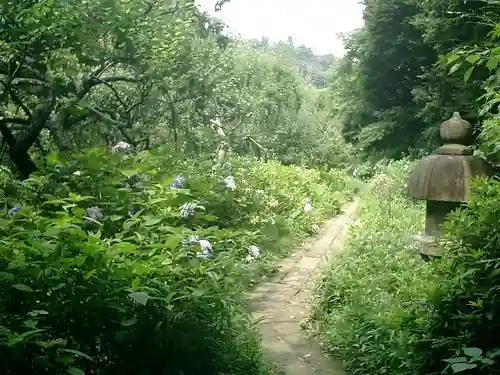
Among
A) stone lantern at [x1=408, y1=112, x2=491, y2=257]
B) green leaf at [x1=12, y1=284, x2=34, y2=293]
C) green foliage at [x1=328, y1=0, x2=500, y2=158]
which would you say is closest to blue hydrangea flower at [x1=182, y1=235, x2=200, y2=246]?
green leaf at [x1=12, y1=284, x2=34, y2=293]

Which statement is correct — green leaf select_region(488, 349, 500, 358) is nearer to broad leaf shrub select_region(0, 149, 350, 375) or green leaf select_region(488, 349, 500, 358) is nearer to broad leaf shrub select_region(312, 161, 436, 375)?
broad leaf shrub select_region(312, 161, 436, 375)

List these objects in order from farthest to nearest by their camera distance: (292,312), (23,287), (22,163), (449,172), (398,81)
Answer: (398,81)
(292,312)
(22,163)
(449,172)
(23,287)

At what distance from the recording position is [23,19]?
11.8 ft

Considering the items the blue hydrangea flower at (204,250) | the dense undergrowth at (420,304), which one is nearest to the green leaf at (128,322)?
the blue hydrangea flower at (204,250)

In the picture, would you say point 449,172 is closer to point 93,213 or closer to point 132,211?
point 132,211

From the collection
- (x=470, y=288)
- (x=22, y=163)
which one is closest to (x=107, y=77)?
(x=22, y=163)

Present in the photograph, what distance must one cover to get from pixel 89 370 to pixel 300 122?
13.4m

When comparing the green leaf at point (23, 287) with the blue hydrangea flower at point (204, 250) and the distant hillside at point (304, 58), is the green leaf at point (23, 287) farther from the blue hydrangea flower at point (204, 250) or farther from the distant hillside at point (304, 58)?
the distant hillside at point (304, 58)

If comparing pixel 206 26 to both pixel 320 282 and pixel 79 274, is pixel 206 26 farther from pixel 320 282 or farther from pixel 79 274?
pixel 79 274

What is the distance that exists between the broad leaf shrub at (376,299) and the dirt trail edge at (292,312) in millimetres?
145

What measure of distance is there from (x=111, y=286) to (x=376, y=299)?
239 cm

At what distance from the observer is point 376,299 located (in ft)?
12.8

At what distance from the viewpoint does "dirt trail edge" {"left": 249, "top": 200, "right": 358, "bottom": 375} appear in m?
3.54

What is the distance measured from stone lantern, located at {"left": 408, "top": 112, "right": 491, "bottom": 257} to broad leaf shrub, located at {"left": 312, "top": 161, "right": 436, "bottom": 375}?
1.44ft
